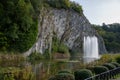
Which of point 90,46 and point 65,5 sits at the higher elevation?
point 65,5

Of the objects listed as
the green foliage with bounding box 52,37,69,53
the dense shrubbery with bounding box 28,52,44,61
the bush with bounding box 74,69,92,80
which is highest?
the green foliage with bounding box 52,37,69,53

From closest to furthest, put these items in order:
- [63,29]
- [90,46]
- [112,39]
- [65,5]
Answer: [63,29]
[65,5]
[90,46]
[112,39]

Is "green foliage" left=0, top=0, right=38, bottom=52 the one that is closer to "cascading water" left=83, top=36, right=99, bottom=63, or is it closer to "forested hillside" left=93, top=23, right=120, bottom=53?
"cascading water" left=83, top=36, right=99, bottom=63

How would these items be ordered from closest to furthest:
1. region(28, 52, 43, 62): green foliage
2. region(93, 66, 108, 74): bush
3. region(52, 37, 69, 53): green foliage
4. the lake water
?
the lake water
region(93, 66, 108, 74): bush
region(28, 52, 43, 62): green foliage
region(52, 37, 69, 53): green foliage

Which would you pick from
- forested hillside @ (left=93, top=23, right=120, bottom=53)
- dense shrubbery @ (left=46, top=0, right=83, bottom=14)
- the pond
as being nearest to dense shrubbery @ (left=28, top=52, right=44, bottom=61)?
dense shrubbery @ (left=46, top=0, right=83, bottom=14)

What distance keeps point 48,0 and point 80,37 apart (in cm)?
1710

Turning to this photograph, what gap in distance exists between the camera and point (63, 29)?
9731 centimetres

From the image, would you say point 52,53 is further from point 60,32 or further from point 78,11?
point 78,11

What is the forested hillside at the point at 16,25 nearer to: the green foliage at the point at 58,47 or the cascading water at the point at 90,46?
the green foliage at the point at 58,47

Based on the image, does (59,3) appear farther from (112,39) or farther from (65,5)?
(112,39)

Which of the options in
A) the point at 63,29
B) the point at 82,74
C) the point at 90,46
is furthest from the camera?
the point at 90,46

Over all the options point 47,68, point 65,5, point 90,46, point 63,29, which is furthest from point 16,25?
point 90,46

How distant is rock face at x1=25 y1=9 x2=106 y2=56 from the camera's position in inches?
3177

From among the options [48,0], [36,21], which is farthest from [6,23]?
[48,0]
